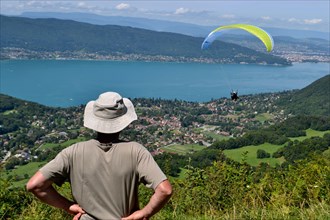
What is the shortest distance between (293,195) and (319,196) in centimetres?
24

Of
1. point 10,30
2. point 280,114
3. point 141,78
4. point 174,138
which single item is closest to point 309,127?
point 174,138

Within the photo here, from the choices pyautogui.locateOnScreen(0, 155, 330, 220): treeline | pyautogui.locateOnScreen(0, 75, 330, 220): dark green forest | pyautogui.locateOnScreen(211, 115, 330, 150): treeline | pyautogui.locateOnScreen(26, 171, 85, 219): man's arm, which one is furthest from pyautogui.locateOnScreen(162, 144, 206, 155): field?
pyautogui.locateOnScreen(26, 171, 85, 219): man's arm

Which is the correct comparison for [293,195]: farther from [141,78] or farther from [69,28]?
[69,28]

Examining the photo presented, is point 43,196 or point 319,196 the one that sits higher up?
point 43,196

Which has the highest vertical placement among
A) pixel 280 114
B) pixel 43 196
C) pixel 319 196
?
pixel 43 196

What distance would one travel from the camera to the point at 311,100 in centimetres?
6869

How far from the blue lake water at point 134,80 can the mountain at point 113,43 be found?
16.1 meters

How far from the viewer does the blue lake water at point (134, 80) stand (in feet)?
269

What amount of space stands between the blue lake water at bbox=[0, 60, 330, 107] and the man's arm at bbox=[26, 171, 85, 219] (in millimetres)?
68395

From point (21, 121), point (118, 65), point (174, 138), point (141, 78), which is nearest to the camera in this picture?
point (174, 138)

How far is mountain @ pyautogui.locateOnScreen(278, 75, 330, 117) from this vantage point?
211 feet

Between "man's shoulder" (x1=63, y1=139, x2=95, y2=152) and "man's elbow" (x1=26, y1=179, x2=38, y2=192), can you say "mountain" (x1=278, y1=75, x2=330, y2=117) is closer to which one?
"man's shoulder" (x1=63, y1=139, x2=95, y2=152)

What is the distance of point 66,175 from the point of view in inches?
75.7

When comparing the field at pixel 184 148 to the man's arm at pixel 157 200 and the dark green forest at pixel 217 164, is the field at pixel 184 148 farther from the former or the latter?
the man's arm at pixel 157 200
